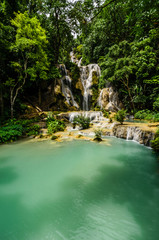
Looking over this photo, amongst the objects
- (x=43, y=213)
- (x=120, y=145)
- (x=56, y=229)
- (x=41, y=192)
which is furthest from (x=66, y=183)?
(x=120, y=145)

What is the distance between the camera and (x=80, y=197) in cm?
289

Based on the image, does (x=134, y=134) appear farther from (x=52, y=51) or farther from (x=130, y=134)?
(x=52, y=51)

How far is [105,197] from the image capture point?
113 inches

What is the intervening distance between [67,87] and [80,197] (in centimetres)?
1625

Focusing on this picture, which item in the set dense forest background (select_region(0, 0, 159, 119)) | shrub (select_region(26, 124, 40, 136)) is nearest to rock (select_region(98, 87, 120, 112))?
dense forest background (select_region(0, 0, 159, 119))

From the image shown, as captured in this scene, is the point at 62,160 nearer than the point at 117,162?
No

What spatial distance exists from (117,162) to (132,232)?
279cm

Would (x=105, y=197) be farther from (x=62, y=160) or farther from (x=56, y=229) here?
(x=62, y=160)

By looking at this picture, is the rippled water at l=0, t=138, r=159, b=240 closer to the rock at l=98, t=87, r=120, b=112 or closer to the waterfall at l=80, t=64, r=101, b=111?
the rock at l=98, t=87, r=120, b=112

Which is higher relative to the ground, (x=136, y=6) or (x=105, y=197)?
(x=136, y=6)

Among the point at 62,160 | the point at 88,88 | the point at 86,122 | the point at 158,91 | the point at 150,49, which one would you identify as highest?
the point at 150,49

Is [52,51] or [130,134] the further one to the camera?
[52,51]

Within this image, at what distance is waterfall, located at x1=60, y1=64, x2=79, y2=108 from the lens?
1681 centimetres

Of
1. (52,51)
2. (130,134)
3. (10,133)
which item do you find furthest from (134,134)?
(52,51)
